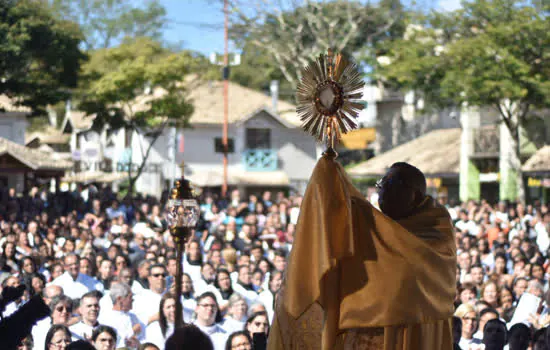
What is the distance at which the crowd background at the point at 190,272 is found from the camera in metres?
8.10

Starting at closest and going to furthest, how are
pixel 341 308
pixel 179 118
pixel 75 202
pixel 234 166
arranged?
pixel 341 308
pixel 75 202
pixel 179 118
pixel 234 166

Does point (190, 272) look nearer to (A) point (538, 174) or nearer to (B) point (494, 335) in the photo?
(B) point (494, 335)

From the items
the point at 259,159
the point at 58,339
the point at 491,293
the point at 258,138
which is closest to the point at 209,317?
the point at 58,339

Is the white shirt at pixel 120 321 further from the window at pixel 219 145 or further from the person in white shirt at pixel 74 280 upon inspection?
the window at pixel 219 145

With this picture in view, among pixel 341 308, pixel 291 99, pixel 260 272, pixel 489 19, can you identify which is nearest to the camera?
pixel 341 308

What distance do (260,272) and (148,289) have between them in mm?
1506

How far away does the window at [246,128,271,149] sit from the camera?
133 ft

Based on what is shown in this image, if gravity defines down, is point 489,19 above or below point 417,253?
above

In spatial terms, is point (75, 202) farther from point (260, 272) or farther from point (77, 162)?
point (77, 162)

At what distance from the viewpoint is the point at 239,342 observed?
6.62 m

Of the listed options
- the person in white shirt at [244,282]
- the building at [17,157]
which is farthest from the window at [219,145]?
the person in white shirt at [244,282]

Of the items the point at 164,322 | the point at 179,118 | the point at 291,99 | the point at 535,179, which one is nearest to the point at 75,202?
the point at 179,118

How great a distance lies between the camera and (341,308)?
3648 mm

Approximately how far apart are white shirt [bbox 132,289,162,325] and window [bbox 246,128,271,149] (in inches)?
1207
